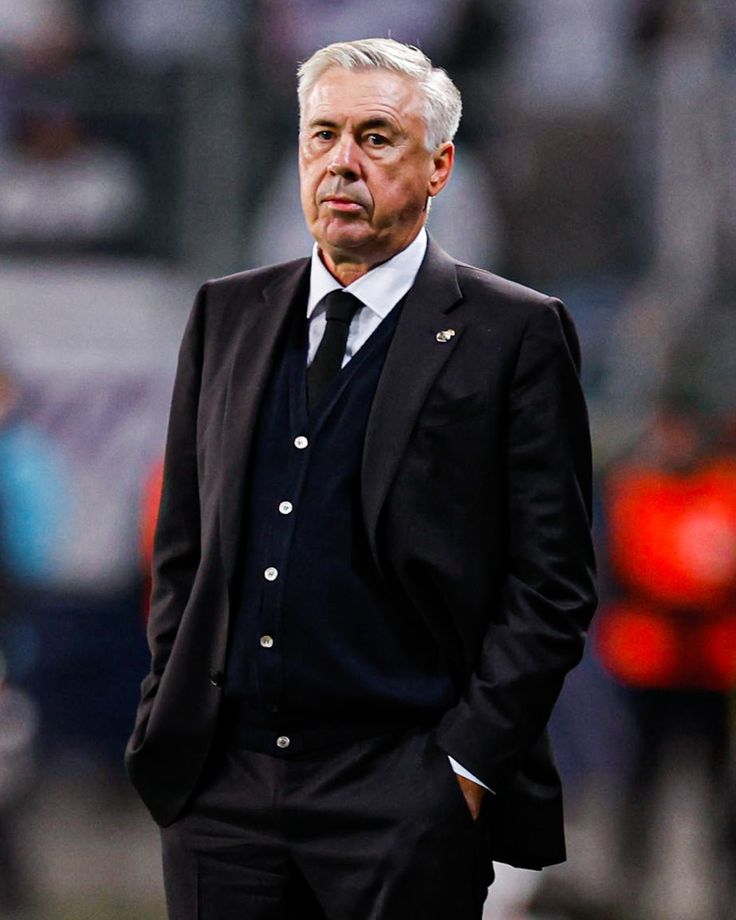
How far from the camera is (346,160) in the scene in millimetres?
2412

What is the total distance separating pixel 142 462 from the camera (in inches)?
245

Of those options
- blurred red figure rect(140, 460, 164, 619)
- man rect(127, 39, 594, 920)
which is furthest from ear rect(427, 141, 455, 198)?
blurred red figure rect(140, 460, 164, 619)

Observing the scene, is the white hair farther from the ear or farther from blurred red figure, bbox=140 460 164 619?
blurred red figure, bbox=140 460 164 619

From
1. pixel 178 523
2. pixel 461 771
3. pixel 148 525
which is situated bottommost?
pixel 148 525

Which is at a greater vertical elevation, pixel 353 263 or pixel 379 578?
pixel 353 263

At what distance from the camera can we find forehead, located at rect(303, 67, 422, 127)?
242 cm

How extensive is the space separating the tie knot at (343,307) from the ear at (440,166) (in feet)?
0.60

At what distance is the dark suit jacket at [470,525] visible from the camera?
2377mm

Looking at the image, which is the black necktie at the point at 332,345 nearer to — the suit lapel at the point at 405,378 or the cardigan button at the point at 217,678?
the suit lapel at the point at 405,378

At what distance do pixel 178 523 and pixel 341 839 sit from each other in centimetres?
52

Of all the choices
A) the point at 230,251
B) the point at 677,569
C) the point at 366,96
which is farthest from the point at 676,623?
the point at 366,96

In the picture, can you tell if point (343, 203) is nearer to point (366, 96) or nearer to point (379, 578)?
point (366, 96)

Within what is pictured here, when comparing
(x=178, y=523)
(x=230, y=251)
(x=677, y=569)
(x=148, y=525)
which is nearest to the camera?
(x=178, y=523)

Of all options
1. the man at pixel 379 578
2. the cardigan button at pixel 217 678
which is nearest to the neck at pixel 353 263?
the man at pixel 379 578
